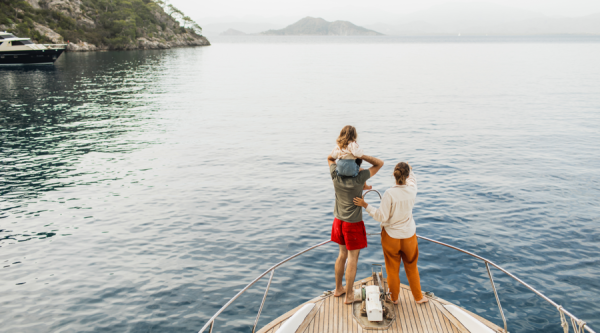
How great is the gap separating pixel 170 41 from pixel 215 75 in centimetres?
9588

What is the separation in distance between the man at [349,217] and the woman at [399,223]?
0.18 metres

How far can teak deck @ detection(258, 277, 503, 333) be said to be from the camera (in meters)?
5.91

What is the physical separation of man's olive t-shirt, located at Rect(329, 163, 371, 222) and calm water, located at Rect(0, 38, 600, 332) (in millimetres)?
4124

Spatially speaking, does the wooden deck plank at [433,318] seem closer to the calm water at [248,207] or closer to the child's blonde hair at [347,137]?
the child's blonde hair at [347,137]

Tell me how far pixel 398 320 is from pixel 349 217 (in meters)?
1.74

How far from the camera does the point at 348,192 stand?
610 centimetres

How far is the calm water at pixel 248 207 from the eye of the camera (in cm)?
970

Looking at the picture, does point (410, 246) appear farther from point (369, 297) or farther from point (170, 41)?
point (170, 41)

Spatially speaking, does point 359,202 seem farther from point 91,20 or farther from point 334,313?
point 91,20

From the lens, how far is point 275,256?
11734 mm

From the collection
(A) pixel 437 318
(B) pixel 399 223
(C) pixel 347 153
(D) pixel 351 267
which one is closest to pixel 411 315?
(A) pixel 437 318

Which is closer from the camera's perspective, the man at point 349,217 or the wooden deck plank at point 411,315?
the wooden deck plank at point 411,315

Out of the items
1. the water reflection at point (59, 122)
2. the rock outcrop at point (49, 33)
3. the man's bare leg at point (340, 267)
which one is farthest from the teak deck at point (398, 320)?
the rock outcrop at point (49, 33)

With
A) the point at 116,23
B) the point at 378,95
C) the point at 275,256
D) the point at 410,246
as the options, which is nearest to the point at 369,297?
the point at 410,246
